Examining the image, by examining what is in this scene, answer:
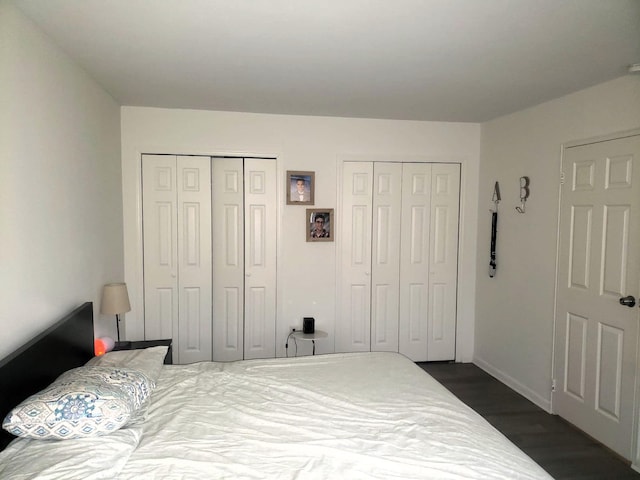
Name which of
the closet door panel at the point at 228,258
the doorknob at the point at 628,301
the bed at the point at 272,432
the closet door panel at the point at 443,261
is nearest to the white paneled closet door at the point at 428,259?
the closet door panel at the point at 443,261

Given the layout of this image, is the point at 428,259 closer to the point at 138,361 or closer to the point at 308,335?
the point at 308,335

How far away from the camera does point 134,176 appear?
379cm

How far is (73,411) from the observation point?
153cm

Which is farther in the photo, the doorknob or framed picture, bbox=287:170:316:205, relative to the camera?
framed picture, bbox=287:170:316:205

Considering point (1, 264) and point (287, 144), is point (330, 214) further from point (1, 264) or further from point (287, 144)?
point (1, 264)

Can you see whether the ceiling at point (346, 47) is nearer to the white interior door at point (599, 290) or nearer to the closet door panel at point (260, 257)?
the white interior door at point (599, 290)

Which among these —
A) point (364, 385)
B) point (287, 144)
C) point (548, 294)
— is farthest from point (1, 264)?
point (548, 294)

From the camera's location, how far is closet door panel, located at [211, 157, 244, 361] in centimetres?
402

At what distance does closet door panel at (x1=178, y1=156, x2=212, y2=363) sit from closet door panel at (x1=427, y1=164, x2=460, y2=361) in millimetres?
2290

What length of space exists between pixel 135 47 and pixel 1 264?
53.9 inches

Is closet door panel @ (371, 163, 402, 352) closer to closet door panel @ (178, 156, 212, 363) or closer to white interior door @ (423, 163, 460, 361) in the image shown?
white interior door @ (423, 163, 460, 361)

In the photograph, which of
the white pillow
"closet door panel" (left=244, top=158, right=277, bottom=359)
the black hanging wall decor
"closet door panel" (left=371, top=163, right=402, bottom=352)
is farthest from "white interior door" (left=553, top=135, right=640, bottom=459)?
the white pillow

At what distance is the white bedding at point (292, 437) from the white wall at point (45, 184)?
705 millimetres

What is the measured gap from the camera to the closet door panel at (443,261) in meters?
4.32
